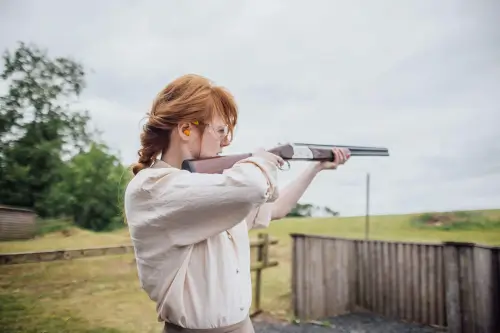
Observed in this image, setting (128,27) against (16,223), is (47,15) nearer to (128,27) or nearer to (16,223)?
(128,27)

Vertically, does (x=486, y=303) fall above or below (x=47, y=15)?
below

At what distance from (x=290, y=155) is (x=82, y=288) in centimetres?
213

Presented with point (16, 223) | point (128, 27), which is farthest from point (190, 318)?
point (128, 27)

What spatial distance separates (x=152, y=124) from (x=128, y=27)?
95.8 inches

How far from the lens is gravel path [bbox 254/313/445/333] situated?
369cm

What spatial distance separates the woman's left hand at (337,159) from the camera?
56.1 inches

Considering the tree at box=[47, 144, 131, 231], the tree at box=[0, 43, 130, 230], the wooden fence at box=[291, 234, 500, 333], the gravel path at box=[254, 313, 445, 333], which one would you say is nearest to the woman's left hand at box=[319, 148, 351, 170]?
the tree at box=[0, 43, 130, 230]

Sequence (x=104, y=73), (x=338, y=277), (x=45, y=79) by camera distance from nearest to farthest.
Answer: (x=45, y=79) → (x=104, y=73) → (x=338, y=277)

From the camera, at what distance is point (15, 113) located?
2.67m

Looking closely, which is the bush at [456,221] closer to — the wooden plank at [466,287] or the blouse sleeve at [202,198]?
the wooden plank at [466,287]

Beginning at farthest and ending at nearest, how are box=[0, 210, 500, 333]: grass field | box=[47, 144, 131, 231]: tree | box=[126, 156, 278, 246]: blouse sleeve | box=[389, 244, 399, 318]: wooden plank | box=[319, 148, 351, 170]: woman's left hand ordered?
box=[389, 244, 399, 318]: wooden plank < box=[47, 144, 131, 231]: tree < box=[0, 210, 500, 333]: grass field < box=[319, 148, 351, 170]: woman's left hand < box=[126, 156, 278, 246]: blouse sleeve

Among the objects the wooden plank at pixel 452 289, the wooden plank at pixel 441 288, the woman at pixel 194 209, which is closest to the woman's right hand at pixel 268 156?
the woman at pixel 194 209

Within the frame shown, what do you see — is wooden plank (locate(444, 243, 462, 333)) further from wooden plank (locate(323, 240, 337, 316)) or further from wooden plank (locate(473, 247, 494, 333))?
wooden plank (locate(323, 240, 337, 316))

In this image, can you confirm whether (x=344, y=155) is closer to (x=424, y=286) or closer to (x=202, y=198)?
(x=202, y=198)
